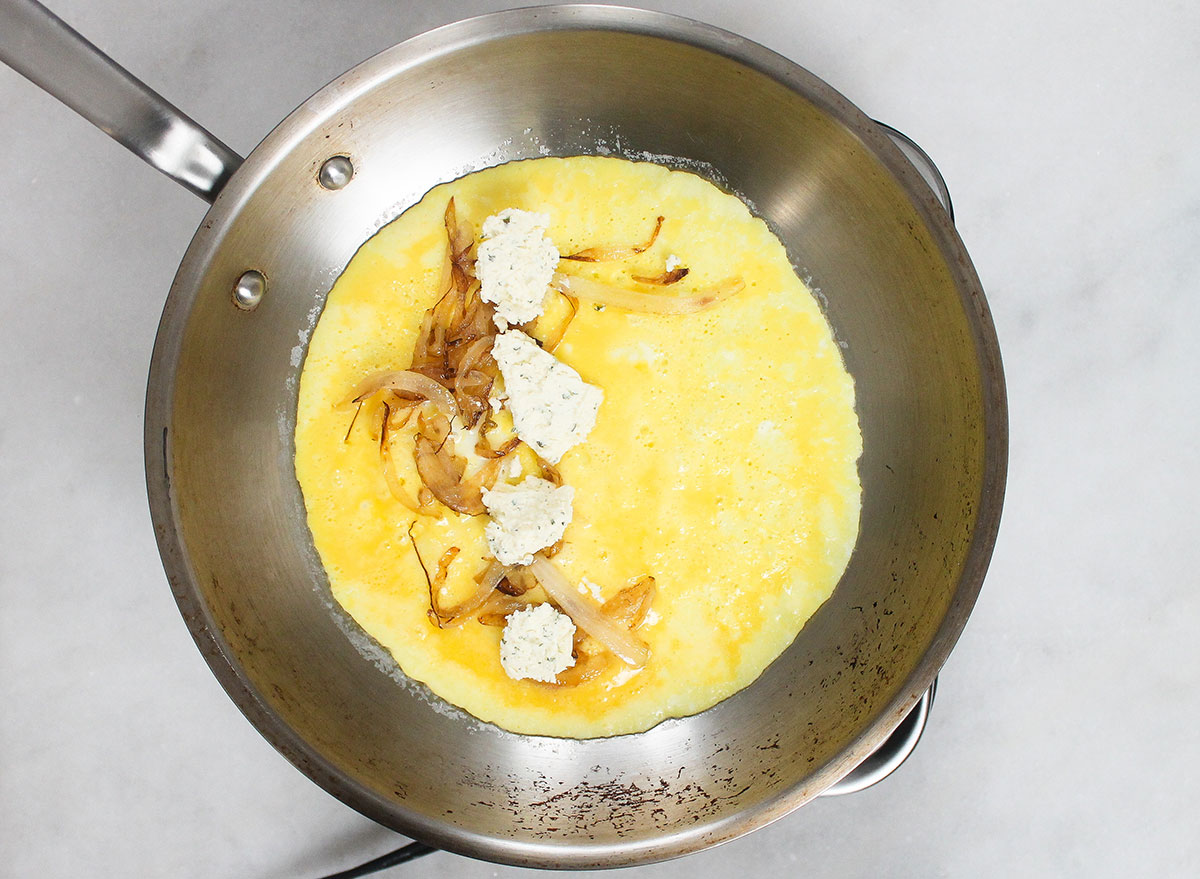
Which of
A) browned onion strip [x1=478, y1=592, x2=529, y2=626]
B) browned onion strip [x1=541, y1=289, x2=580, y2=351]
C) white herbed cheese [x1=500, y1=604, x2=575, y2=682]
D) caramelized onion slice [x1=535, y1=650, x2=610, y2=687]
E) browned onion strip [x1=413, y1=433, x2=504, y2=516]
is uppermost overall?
browned onion strip [x1=541, y1=289, x2=580, y2=351]

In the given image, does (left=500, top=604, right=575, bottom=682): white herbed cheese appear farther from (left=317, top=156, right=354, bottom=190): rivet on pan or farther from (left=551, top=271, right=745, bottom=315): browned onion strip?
(left=317, top=156, right=354, bottom=190): rivet on pan

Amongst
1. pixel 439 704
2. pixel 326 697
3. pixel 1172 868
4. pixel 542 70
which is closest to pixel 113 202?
pixel 542 70

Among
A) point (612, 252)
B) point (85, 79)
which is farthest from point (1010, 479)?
point (85, 79)

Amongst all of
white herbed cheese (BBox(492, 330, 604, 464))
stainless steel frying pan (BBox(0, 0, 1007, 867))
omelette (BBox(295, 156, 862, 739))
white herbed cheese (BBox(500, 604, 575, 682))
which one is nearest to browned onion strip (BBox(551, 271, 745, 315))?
omelette (BBox(295, 156, 862, 739))

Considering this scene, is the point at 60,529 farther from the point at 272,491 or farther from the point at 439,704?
the point at 439,704

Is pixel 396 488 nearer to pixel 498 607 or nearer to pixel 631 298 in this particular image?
pixel 498 607

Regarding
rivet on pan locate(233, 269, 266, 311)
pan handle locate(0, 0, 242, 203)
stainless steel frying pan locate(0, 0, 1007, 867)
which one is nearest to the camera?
pan handle locate(0, 0, 242, 203)
